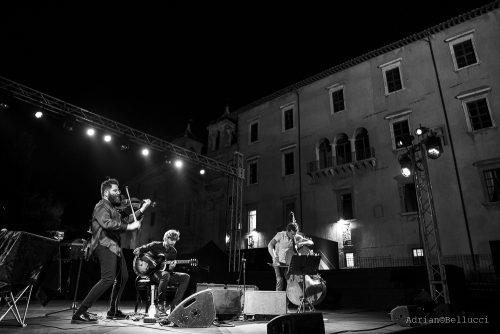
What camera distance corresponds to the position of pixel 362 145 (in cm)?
2131

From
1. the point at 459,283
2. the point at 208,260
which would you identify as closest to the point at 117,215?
the point at 459,283

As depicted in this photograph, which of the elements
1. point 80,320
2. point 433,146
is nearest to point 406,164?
point 433,146

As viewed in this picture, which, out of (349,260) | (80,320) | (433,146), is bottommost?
(80,320)

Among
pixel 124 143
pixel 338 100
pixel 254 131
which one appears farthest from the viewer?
pixel 254 131

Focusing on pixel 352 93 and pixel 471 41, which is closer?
pixel 471 41

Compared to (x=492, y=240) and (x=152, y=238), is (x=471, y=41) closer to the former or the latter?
(x=492, y=240)

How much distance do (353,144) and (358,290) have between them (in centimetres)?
1207

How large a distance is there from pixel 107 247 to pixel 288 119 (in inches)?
855

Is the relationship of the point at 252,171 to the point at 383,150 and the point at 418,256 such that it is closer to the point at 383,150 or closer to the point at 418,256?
the point at 383,150

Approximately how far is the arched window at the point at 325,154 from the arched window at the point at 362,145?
1.84 m

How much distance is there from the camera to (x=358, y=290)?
11.2 meters

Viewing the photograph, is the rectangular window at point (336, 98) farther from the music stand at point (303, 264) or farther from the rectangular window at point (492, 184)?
the music stand at point (303, 264)

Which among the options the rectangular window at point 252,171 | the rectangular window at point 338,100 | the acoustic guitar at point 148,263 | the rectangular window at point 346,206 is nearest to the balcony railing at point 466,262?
the rectangular window at point 346,206

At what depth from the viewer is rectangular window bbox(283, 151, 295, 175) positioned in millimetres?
24362
